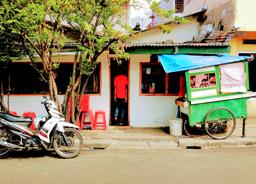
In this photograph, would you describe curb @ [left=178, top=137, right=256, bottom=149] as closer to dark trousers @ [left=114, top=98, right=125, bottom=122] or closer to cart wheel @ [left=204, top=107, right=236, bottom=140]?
cart wheel @ [left=204, top=107, right=236, bottom=140]

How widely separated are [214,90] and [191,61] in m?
1.16

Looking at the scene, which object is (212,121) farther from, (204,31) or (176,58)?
(204,31)

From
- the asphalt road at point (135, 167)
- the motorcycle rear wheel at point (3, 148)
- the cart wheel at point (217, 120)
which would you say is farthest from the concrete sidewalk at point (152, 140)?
the motorcycle rear wheel at point (3, 148)

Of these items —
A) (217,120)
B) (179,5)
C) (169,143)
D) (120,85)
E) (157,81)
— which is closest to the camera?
(169,143)

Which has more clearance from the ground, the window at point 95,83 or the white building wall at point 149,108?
the window at point 95,83

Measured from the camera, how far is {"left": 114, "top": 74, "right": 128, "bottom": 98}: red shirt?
1379 centimetres

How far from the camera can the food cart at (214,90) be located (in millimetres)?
11586

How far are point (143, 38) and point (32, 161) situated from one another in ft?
35.8

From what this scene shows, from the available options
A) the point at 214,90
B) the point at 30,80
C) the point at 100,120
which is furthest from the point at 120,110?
the point at 214,90

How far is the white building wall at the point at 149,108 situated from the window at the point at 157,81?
0.71ft

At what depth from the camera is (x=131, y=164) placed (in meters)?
8.59

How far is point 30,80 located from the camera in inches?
553

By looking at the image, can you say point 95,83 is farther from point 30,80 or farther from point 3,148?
point 3,148

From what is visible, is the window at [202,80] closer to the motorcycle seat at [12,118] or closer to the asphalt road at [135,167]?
the asphalt road at [135,167]
